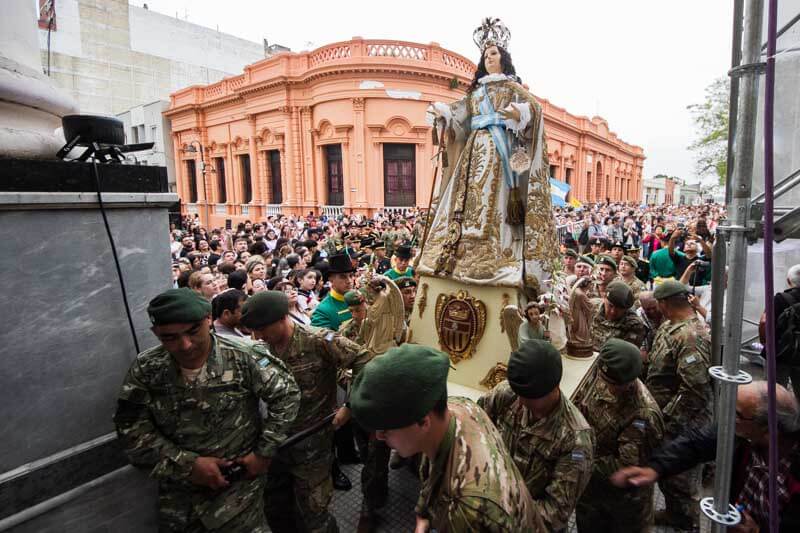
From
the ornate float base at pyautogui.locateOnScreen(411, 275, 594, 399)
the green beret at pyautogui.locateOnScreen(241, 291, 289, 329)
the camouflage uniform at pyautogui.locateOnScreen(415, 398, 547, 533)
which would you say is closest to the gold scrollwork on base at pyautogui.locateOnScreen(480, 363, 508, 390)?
the ornate float base at pyautogui.locateOnScreen(411, 275, 594, 399)

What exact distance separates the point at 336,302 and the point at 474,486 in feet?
10.3

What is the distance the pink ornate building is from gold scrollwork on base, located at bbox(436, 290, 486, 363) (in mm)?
16070

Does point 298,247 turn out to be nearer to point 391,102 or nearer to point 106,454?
point 106,454

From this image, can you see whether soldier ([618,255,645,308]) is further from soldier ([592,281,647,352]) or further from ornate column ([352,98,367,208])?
ornate column ([352,98,367,208])

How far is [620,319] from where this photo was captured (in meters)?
4.32

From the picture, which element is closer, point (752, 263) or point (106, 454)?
point (106, 454)

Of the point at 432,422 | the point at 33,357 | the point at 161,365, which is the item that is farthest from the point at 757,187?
the point at 33,357

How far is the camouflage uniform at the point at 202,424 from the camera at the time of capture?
2209 millimetres

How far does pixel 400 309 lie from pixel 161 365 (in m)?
2.05

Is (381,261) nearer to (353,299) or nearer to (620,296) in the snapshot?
(353,299)

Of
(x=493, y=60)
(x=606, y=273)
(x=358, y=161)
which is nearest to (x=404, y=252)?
(x=606, y=273)

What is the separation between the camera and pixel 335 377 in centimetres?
334

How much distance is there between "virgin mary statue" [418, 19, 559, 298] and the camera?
13.2ft

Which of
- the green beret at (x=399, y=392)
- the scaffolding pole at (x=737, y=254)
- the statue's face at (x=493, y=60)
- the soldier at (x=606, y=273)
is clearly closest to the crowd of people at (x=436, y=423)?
the green beret at (x=399, y=392)
